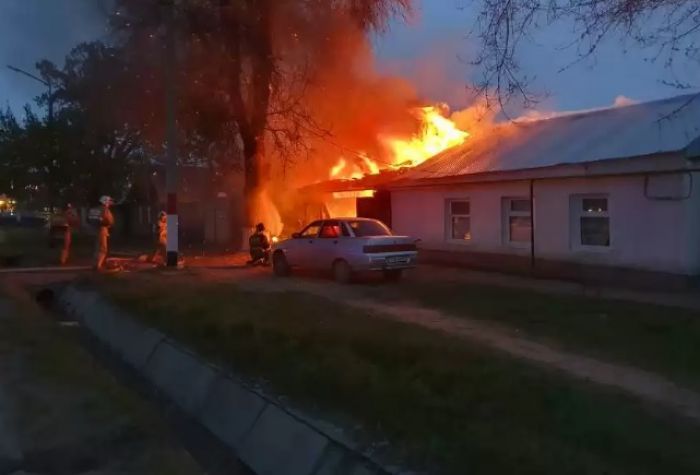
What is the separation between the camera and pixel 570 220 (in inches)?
669

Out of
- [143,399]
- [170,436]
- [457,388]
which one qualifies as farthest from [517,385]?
[143,399]

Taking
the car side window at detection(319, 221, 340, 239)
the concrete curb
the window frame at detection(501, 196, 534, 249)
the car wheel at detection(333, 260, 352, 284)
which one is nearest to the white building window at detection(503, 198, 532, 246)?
the window frame at detection(501, 196, 534, 249)

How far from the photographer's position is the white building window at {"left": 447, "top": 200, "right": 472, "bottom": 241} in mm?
20547

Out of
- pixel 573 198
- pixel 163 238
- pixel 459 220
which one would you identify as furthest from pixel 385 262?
pixel 163 238

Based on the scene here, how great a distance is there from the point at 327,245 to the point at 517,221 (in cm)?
466

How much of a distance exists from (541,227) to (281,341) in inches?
394

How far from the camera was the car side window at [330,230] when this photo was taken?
17891 millimetres

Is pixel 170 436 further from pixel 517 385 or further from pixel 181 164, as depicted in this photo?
pixel 181 164

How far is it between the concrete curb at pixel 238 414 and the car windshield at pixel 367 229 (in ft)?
21.2

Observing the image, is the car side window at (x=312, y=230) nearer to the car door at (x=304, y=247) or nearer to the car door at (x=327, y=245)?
the car door at (x=304, y=247)

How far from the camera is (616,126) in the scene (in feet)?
57.3

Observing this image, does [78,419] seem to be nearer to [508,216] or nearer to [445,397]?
[445,397]

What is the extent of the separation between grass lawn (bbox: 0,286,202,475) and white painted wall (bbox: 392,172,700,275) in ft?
33.7

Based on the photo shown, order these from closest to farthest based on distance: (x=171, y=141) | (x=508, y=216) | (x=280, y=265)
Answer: (x=508, y=216) < (x=280, y=265) < (x=171, y=141)
